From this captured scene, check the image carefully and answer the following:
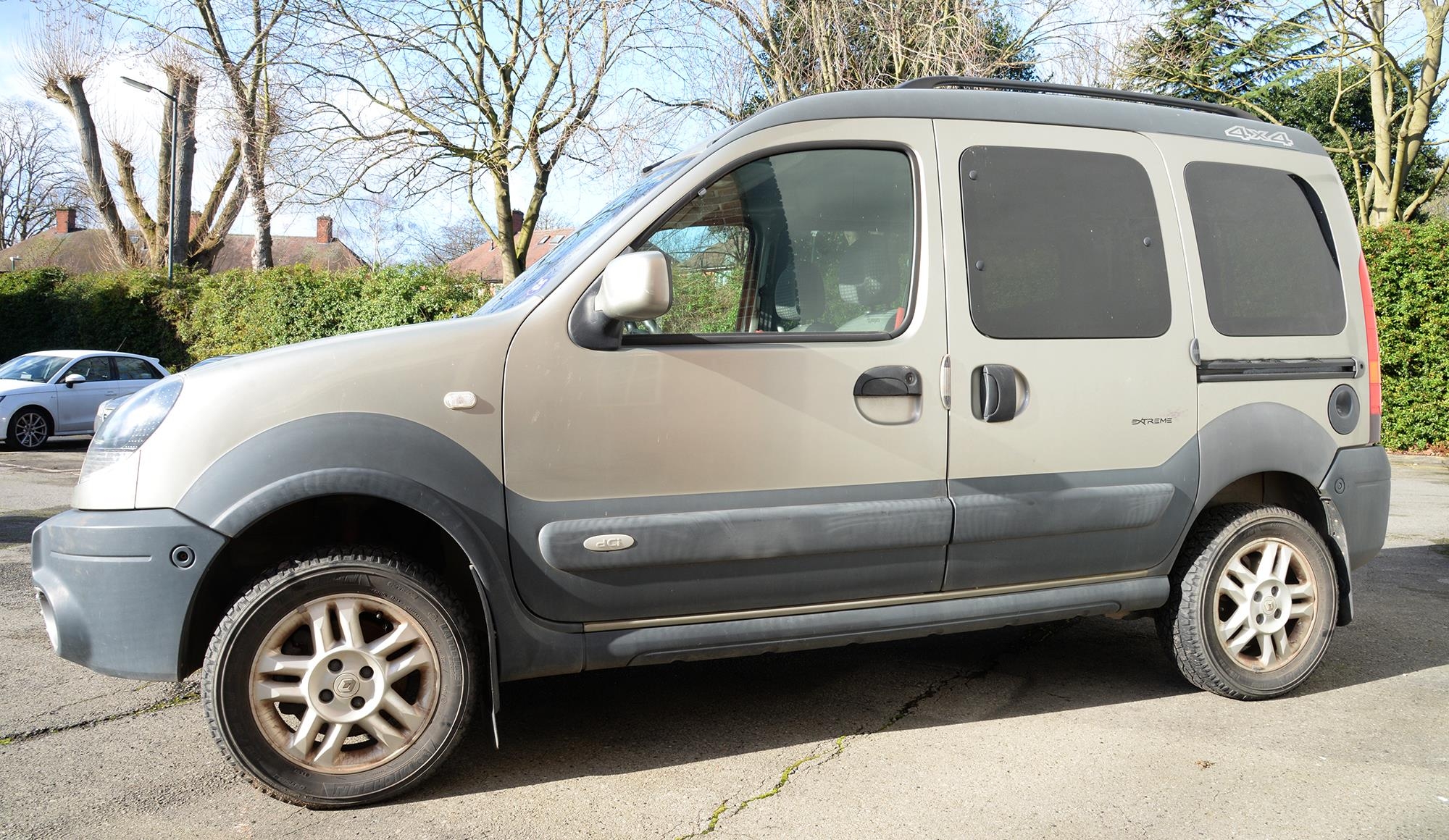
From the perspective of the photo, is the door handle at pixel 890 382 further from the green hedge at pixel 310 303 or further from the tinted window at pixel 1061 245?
the green hedge at pixel 310 303

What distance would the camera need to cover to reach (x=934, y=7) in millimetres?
13289

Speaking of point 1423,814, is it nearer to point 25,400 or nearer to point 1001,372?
point 1001,372

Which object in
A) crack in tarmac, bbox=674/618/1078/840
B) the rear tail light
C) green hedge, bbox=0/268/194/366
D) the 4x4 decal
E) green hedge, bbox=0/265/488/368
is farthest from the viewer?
green hedge, bbox=0/268/194/366

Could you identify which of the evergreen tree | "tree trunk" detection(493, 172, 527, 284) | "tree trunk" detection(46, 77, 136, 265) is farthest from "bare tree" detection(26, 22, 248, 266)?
the evergreen tree

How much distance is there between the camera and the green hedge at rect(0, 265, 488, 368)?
55.2 feet

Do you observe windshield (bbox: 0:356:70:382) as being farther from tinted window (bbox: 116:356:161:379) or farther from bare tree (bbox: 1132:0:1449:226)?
bare tree (bbox: 1132:0:1449:226)

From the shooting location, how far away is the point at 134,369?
15750 mm

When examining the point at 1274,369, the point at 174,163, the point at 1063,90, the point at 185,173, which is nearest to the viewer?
the point at 1274,369

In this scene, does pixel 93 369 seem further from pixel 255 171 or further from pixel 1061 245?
pixel 1061 245

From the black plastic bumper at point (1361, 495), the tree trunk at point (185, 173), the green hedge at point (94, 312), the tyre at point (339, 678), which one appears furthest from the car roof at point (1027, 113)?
the tree trunk at point (185, 173)

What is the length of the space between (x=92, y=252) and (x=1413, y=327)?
5877 centimetres

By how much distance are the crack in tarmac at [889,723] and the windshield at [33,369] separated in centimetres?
1431

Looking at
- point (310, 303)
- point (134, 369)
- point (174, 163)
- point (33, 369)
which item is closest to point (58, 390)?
point (33, 369)

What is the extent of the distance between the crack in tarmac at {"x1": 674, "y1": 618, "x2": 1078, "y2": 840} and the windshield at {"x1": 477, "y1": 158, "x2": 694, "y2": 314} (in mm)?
1603
